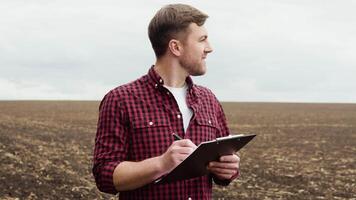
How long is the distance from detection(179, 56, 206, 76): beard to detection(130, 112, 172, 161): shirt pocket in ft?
1.10

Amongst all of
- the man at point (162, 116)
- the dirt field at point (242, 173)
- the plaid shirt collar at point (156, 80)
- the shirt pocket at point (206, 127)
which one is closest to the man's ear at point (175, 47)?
the man at point (162, 116)

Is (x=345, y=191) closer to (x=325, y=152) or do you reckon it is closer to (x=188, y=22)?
(x=325, y=152)

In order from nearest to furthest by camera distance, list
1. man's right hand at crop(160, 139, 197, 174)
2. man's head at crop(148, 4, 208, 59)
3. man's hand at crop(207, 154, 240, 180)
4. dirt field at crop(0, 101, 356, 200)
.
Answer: man's right hand at crop(160, 139, 197, 174), man's hand at crop(207, 154, 240, 180), man's head at crop(148, 4, 208, 59), dirt field at crop(0, 101, 356, 200)

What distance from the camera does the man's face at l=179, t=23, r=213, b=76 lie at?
2818mm

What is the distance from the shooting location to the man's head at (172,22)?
9.08 ft

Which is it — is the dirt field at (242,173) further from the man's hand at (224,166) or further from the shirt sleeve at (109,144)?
the man's hand at (224,166)

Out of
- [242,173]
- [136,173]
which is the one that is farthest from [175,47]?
[242,173]

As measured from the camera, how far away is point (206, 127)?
9.45ft

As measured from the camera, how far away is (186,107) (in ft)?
9.36

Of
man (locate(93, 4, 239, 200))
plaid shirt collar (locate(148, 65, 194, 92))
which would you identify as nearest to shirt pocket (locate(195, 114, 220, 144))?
man (locate(93, 4, 239, 200))

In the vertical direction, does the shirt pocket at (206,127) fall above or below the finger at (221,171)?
above

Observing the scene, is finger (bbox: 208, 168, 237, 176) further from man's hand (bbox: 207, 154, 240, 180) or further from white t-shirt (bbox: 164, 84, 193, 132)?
white t-shirt (bbox: 164, 84, 193, 132)

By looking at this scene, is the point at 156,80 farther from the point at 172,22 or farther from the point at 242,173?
the point at 242,173

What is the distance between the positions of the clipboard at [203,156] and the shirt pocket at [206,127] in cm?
22
